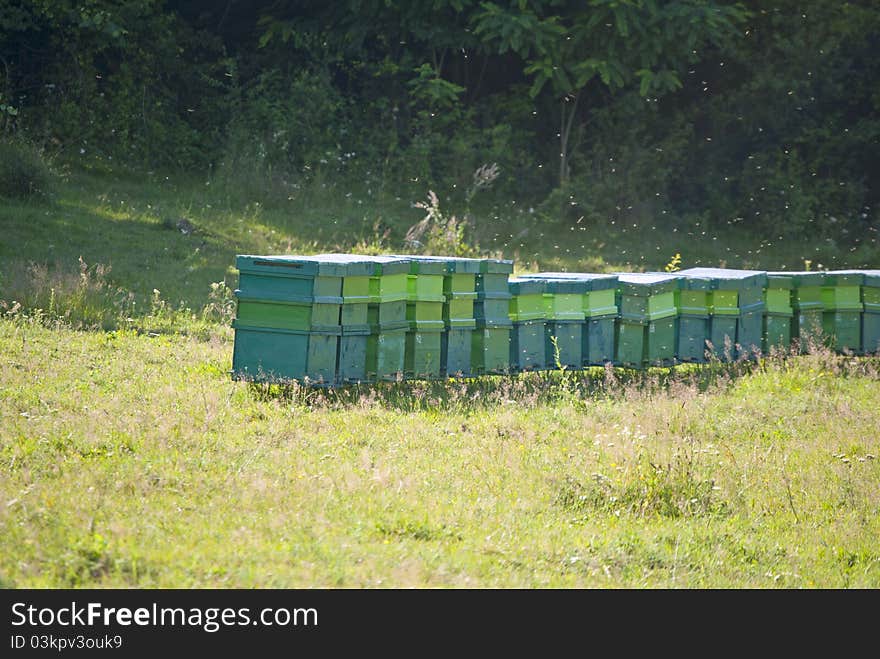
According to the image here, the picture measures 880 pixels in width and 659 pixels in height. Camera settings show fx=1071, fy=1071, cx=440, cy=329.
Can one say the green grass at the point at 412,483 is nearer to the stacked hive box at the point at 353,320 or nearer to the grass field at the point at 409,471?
the grass field at the point at 409,471

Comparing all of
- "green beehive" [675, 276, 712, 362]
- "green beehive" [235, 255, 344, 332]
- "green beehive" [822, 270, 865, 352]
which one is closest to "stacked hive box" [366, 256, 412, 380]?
"green beehive" [235, 255, 344, 332]

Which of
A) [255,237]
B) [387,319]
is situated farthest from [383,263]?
[255,237]

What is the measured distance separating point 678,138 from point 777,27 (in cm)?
322

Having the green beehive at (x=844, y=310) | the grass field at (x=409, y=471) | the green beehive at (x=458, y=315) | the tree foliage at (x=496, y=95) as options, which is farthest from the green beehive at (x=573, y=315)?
the tree foliage at (x=496, y=95)

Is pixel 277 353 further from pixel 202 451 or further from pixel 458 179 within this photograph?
pixel 458 179

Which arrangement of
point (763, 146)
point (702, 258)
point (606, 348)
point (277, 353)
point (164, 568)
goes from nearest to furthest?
point (164, 568), point (277, 353), point (606, 348), point (702, 258), point (763, 146)

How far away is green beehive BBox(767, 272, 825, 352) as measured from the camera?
1105 cm

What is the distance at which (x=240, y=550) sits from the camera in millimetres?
4781

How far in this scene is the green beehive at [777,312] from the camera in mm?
10867

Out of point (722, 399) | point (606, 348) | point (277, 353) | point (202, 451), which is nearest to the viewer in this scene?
point (202, 451)

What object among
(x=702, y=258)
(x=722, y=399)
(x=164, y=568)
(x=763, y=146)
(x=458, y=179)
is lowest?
(x=164, y=568)

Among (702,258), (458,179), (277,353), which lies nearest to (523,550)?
(277,353)

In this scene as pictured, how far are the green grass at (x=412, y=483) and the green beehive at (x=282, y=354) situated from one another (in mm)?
146

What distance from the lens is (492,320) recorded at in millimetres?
8953
